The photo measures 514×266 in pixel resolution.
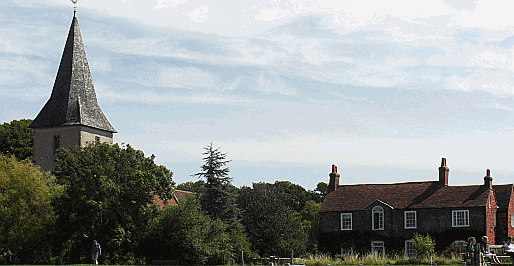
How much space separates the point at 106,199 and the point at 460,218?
98.7 ft

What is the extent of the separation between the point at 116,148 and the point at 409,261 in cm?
2092

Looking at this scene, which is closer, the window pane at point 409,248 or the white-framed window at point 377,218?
the window pane at point 409,248

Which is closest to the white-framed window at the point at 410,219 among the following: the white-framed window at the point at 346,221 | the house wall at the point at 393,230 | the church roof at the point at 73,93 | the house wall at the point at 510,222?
the house wall at the point at 393,230

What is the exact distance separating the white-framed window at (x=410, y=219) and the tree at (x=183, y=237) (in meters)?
20.0

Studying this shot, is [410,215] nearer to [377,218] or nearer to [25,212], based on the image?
[377,218]

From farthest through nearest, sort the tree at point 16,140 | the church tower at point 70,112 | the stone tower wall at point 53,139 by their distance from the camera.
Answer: the tree at point 16,140, the church tower at point 70,112, the stone tower wall at point 53,139

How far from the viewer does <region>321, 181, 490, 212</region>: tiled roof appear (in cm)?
5411

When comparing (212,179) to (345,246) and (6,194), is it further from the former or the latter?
(6,194)

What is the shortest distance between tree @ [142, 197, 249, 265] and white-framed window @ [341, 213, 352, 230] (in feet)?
59.0

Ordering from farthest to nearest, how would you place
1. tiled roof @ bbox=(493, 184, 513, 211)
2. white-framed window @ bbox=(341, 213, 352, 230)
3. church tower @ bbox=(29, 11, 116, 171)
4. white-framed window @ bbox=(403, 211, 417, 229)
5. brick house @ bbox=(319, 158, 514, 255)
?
church tower @ bbox=(29, 11, 116, 171) < white-framed window @ bbox=(341, 213, 352, 230) < white-framed window @ bbox=(403, 211, 417, 229) < tiled roof @ bbox=(493, 184, 513, 211) < brick house @ bbox=(319, 158, 514, 255)

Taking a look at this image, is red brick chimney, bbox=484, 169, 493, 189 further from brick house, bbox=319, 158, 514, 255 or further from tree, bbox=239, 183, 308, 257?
tree, bbox=239, 183, 308, 257

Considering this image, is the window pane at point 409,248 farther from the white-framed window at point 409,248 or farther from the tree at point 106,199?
the tree at point 106,199

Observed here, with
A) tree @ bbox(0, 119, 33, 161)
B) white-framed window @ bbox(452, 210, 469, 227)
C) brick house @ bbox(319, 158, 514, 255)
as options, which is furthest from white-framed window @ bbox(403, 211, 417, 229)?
tree @ bbox(0, 119, 33, 161)

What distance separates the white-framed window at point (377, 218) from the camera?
187ft
